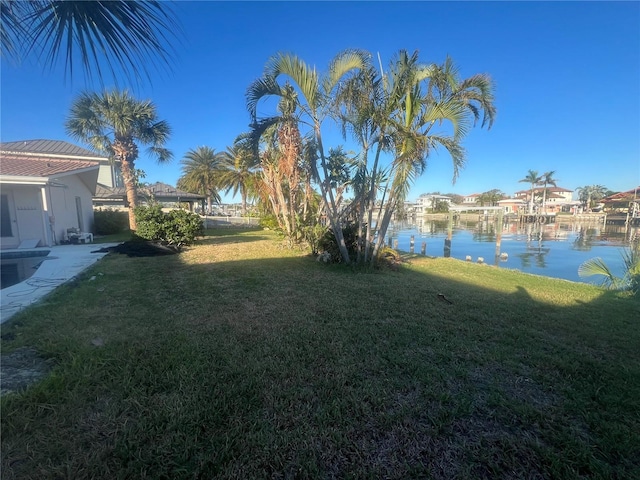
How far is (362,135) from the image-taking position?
7324mm

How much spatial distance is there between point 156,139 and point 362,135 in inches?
602

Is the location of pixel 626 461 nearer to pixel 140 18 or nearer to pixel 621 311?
pixel 140 18

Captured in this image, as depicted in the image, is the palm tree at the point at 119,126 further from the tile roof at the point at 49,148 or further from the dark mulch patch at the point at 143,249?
the dark mulch patch at the point at 143,249

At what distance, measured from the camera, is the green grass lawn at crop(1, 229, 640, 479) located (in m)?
1.76

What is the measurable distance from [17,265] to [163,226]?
12.5 feet

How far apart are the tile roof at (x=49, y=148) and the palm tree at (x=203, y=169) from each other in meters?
13.5

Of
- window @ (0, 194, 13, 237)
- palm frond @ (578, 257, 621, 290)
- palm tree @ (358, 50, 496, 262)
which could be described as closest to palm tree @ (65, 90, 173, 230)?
window @ (0, 194, 13, 237)

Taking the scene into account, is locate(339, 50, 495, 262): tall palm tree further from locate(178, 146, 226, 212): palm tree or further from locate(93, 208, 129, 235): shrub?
locate(178, 146, 226, 212): palm tree

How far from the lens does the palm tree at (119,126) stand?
15281 mm

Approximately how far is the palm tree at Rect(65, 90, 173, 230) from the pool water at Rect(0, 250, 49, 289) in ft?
16.8

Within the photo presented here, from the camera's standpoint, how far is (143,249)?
9.78 meters

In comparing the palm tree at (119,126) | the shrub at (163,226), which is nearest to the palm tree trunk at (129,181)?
the palm tree at (119,126)

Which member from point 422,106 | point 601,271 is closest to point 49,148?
point 422,106

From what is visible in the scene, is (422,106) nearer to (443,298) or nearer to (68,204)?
(443,298)
